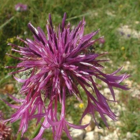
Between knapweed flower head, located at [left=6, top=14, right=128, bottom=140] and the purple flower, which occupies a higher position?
the purple flower

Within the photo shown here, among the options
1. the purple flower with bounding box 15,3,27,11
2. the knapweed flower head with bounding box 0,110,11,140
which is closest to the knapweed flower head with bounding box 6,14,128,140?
the knapweed flower head with bounding box 0,110,11,140

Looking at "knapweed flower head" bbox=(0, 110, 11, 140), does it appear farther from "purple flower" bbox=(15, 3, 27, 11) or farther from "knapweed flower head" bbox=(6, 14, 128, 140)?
"purple flower" bbox=(15, 3, 27, 11)

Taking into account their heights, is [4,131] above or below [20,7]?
below

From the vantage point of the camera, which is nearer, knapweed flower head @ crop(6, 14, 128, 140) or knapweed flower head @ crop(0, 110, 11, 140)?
knapweed flower head @ crop(6, 14, 128, 140)

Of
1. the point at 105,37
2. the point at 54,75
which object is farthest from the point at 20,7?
the point at 54,75

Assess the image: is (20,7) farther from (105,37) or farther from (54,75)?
(54,75)

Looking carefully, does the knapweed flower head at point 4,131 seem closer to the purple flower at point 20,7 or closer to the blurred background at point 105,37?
the blurred background at point 105,37

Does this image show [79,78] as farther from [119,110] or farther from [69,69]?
[119,110]

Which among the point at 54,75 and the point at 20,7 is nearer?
the point at 54,75

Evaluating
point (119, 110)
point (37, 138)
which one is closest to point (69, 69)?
point (37, 138)
